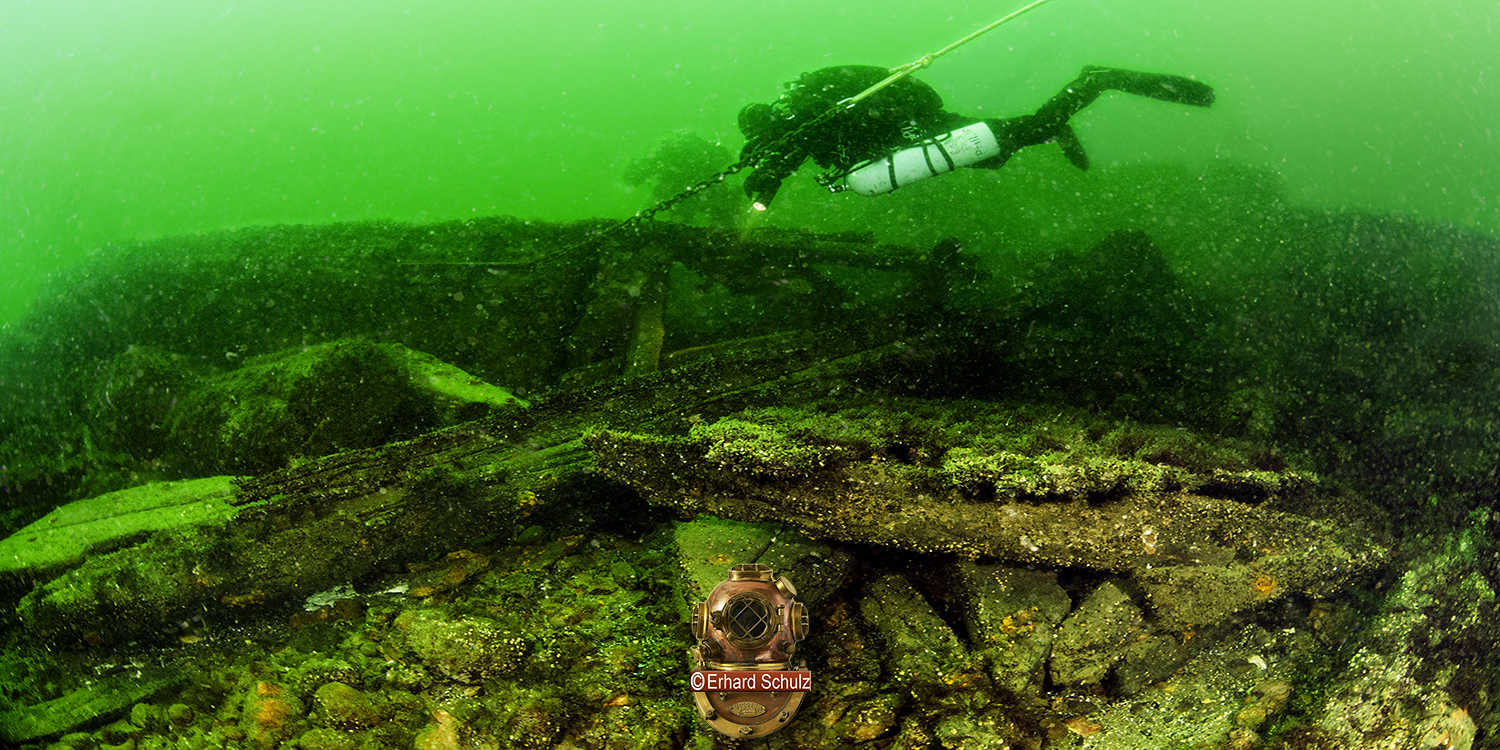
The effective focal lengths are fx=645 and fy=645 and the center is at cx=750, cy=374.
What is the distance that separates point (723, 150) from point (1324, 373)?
1.68 m

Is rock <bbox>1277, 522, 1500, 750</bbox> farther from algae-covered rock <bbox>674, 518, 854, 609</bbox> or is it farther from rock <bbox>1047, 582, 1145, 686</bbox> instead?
algae-covered rock <bbox>674, 518, 854, 609</bbox>

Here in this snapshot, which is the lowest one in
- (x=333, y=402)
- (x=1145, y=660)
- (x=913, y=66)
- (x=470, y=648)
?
(x=1145, y=660)

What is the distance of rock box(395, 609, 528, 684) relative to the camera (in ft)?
5.23

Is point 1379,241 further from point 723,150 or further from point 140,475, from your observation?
point 140,475

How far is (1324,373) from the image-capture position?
1686mm

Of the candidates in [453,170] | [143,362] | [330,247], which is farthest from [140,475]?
[453,170]

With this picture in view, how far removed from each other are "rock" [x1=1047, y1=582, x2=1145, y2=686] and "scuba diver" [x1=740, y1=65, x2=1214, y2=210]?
3.70 feet

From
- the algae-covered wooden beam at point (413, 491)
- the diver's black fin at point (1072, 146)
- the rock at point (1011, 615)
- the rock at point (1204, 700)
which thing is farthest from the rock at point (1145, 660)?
the diver's black fin at point (1072, 146)

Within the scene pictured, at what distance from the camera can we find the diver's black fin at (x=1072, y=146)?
68.6 inches

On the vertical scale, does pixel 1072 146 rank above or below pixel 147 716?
above

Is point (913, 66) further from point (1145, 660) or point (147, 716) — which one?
point (147, 716)

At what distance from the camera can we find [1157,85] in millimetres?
1815

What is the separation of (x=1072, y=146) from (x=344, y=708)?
2403mm

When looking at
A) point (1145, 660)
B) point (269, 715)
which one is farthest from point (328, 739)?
point (1145, 660)
